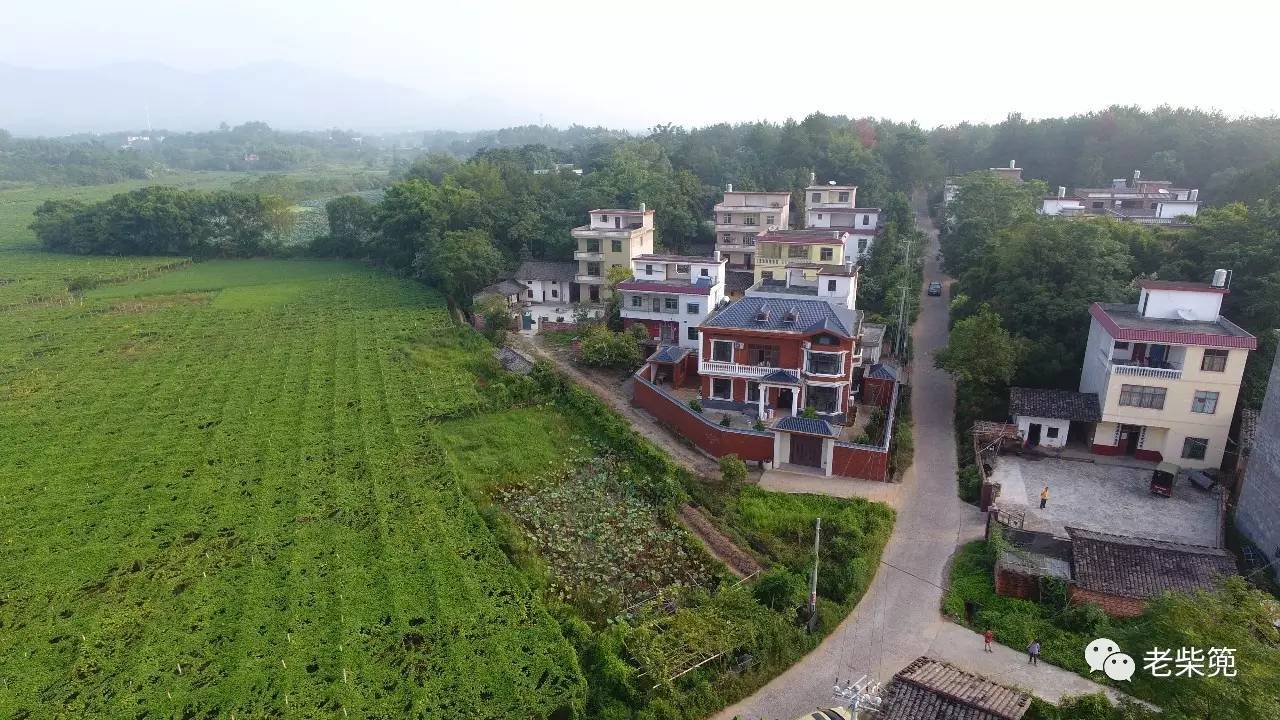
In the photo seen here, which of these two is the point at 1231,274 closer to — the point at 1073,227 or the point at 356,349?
the point at 1073,227

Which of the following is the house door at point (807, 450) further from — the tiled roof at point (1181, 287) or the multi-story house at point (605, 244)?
the multi-story house at point (605, 244)

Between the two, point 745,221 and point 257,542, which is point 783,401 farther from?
point 745,221

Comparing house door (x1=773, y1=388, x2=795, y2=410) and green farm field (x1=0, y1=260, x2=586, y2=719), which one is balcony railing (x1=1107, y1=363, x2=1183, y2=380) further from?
green farm field (x1=0, y1=260, x2=586, y2=719)

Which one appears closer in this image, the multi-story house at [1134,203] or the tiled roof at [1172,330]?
the tiled roof at [1172,330]

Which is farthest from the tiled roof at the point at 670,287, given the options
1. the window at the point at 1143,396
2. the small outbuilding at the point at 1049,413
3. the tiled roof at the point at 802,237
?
the window at the point at 1143,396

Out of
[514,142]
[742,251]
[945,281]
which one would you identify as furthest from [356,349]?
[514,142]

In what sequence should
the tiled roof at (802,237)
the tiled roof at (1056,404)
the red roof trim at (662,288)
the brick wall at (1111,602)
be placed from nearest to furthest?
the brick wall at (1111,602)
the tiled roof at (1056,404)
the red roof trim at (662,288)
the tiled roof at (802,237)

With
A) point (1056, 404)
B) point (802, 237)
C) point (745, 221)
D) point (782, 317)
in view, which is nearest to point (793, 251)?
point (802, 237)
